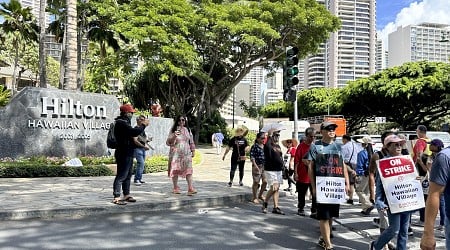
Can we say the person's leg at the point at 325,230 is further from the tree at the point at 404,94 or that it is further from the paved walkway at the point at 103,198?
the tree at the point at 404,94

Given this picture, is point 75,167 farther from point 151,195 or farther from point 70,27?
point 70,27

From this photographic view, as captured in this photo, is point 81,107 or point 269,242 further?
point 81,107

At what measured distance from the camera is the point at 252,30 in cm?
2691

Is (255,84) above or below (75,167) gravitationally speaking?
above

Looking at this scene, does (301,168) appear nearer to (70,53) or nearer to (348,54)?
(70,53)

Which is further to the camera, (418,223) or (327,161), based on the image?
(418,223)

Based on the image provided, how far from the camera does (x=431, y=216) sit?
3.03 meters

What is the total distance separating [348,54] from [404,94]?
36112mm

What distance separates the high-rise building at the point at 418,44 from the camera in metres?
62.3

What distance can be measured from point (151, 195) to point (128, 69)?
20681 millimetres

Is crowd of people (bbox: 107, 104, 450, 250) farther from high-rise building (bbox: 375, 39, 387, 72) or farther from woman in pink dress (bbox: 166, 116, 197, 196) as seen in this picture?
high-rise building (bbox: 375, 39, 387, 72)

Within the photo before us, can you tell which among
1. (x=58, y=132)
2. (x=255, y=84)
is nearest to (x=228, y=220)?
(x=58, y=132)

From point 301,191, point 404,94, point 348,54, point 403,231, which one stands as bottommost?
point 403,231

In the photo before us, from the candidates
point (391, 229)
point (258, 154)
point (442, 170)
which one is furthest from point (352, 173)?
point (442, 170)
